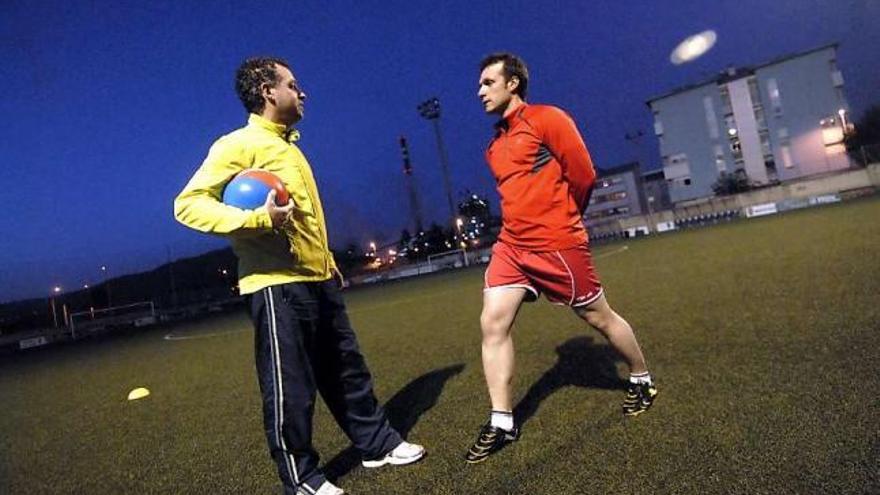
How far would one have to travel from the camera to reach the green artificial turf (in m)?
2.54

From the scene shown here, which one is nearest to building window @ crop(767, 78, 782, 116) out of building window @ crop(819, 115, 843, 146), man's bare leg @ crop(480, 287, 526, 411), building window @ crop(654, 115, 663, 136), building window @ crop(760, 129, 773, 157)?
building window @ crop(760, 129, 773, 157)

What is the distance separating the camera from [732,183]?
53.9 metres

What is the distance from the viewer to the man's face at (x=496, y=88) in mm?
3453

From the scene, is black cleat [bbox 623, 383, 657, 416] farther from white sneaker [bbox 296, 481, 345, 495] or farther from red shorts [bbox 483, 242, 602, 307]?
white sneaker [bbox 296, 481, 345, 495]

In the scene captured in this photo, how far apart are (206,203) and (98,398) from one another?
253 inches

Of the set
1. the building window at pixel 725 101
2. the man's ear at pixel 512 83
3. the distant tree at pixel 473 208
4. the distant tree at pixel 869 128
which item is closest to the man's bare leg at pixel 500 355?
the man's ear at pixel 512 83

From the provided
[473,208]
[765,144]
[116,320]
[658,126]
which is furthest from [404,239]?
[116,320]

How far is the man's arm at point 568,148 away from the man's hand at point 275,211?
160 centimetres

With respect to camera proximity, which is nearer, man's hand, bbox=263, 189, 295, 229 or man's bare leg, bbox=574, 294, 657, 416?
man's hand, bbox=263, 189, 295, 229

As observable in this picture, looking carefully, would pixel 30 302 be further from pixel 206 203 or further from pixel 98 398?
pixel 206 203

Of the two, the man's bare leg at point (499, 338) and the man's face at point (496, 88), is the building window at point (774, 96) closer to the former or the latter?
the man's face at point (496, 88)

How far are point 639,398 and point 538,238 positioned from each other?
1174 millimetres

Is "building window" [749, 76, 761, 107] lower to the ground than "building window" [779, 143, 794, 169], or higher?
higher

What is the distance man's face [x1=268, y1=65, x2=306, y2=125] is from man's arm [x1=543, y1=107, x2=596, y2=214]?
1477mm
